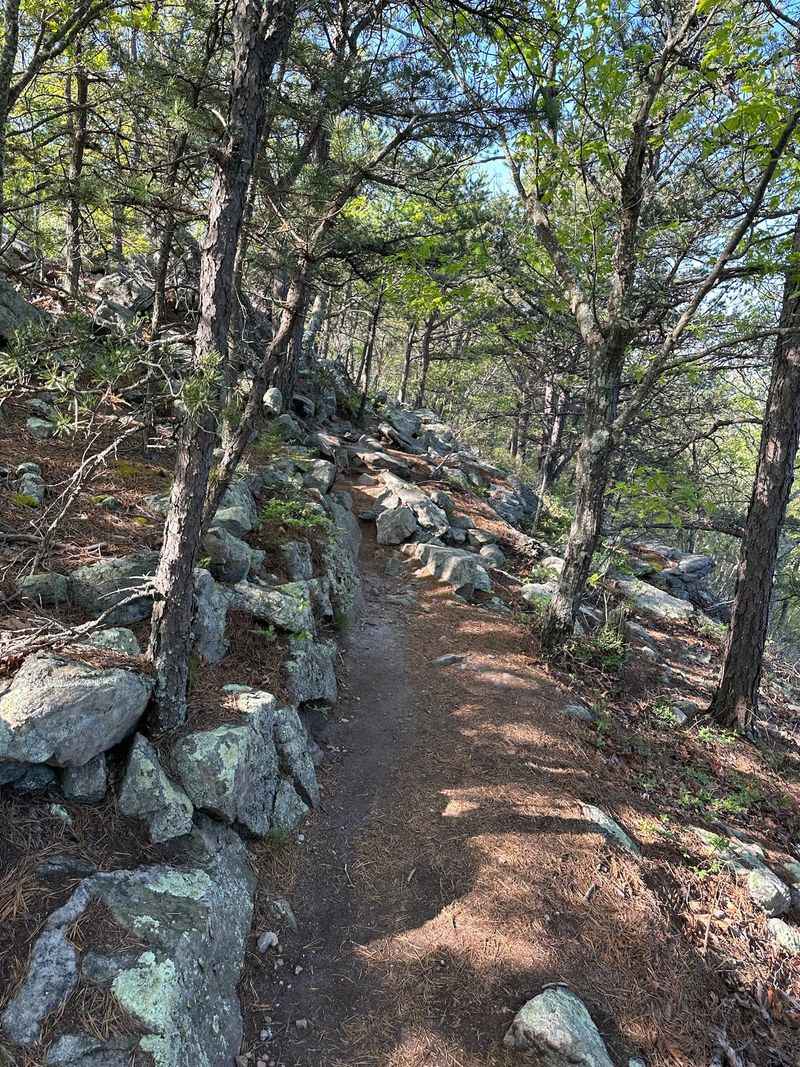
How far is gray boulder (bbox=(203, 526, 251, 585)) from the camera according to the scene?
560 centimetres

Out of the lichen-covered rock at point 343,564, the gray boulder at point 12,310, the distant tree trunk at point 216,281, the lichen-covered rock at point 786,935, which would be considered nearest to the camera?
the distant tree trunk at point 216,281

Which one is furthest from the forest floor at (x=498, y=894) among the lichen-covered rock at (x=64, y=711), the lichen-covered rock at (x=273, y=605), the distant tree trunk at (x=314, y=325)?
the distant tree trunk at (x=314, y=325)

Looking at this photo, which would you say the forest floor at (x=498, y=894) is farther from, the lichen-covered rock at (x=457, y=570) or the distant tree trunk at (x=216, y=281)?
the lichen-covered rock at (x=457, y=570)

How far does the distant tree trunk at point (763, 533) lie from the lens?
7.51 m

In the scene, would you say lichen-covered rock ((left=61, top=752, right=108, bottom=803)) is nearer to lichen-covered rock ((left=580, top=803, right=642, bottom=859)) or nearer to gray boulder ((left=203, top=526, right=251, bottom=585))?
gray boulder ((left=203, top=526, right=251, bottom=585))

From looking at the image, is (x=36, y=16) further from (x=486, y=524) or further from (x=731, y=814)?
(x=731, y=814)

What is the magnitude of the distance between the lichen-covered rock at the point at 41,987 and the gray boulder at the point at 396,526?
28.0 ft

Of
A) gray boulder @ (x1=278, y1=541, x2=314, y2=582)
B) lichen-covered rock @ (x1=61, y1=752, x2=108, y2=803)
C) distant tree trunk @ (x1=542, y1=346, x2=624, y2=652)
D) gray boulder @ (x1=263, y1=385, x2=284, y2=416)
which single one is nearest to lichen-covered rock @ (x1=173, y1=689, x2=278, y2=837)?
lichen-covered rock @ (x1=61, y1=752, x2=108, y2=803)

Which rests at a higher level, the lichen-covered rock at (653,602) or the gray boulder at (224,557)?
the gray boulder at (224,557)

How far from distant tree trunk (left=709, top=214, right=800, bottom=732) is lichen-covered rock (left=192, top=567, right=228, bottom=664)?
23.4ft

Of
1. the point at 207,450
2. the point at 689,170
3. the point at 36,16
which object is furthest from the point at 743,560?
the point at 36,16

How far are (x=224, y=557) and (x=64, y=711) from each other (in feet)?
8.93

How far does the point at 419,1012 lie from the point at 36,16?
43.6 feet

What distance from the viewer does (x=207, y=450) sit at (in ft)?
11.7
